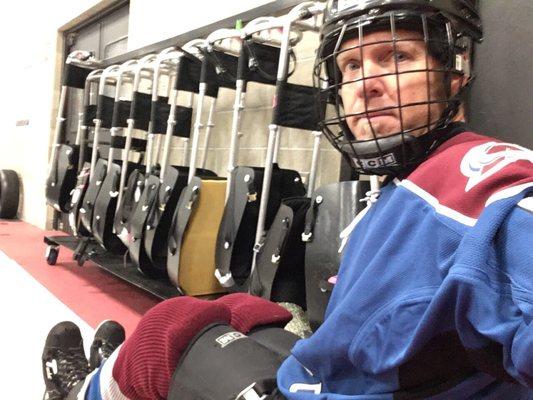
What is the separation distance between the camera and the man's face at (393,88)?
0.76 meters

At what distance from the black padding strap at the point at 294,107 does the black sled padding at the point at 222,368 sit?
1.21m

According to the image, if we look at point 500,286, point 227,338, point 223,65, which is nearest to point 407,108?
point 500,286

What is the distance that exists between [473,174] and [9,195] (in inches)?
242

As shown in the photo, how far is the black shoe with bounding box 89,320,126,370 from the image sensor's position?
156 centimetres

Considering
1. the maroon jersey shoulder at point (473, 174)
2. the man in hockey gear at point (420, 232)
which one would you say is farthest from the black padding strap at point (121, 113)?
Answer: the maroon jersey shoulder at point (473, 174)

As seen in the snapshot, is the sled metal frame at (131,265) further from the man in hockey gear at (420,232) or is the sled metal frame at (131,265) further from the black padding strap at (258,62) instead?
the man in hockey gear at (420,232)

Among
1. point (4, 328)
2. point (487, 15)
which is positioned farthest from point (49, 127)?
point (487, 15)

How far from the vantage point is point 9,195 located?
5.71 m

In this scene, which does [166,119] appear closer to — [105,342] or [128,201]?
[128,201]

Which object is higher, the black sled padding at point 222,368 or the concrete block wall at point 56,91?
the concrete block wall at point 56,91

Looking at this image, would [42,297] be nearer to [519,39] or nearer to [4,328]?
[4,328]

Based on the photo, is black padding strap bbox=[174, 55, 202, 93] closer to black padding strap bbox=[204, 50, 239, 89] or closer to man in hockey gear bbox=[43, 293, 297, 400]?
black padding strap bbox=[204, 50, 239, 89]

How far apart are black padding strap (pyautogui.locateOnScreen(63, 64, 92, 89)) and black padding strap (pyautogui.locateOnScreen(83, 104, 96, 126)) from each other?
16.3 inches

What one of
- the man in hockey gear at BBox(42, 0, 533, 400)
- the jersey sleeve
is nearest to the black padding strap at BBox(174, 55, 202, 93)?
the man in hockey gear at BBox(42, 0, 533, 400)
